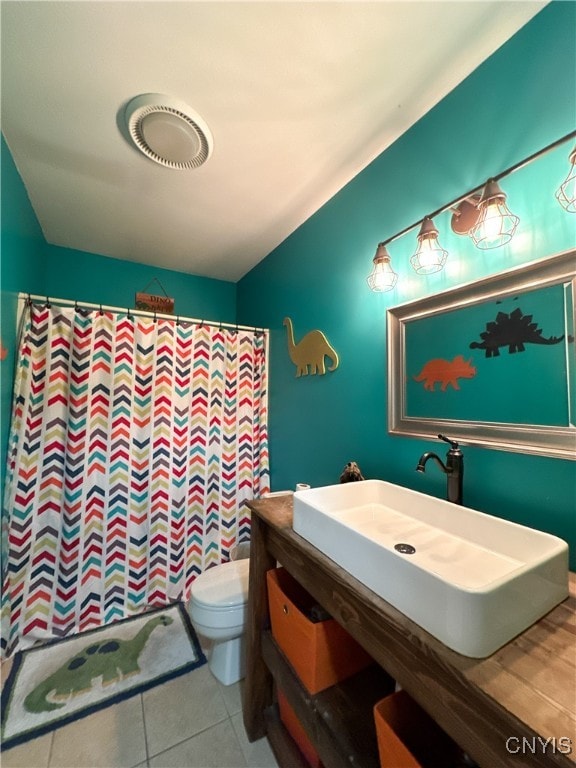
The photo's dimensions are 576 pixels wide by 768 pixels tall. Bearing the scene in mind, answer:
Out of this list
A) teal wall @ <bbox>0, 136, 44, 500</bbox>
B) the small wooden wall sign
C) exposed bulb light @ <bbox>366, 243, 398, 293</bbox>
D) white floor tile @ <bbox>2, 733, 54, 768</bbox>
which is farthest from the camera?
the small wooden wall sign

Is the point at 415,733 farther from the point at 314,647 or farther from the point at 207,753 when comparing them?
the point at 207,753

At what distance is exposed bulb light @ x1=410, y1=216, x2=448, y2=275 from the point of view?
1.00 metres

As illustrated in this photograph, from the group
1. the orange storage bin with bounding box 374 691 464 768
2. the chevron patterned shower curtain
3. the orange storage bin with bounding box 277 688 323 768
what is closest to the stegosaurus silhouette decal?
the orange storage bin with bounding box 374 691 464 768

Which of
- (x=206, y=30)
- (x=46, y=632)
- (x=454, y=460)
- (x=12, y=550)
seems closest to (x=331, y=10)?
(x=206, y=30)

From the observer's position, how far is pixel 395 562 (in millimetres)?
611

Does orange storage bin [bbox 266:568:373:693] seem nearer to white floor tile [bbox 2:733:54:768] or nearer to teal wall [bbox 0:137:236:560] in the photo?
white floor tile [bbox 2:733:54:768]

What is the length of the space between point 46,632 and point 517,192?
2827 millimetres

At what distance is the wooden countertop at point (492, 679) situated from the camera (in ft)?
1.27

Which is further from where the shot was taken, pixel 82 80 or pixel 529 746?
pixel 82 80

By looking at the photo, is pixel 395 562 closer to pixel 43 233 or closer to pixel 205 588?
pixel 205 588

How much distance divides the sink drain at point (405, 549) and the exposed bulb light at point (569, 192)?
102 centimetres

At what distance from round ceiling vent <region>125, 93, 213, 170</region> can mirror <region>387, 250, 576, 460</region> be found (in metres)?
1.12

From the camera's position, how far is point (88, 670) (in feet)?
4.61

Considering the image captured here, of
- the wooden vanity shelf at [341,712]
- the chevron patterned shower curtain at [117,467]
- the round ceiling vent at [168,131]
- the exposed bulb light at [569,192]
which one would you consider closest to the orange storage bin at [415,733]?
the wooden vanity shelf at [341,712]
